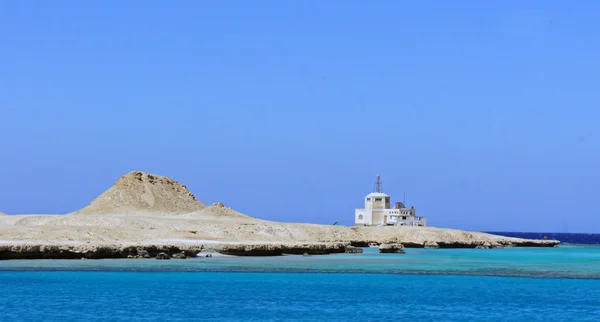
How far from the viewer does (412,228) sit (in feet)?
319

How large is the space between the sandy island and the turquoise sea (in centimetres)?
267

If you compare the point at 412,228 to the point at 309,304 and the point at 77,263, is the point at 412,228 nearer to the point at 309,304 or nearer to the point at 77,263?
the point at 77,263

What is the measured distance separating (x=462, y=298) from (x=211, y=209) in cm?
5869

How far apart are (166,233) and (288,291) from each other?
30.5 meters

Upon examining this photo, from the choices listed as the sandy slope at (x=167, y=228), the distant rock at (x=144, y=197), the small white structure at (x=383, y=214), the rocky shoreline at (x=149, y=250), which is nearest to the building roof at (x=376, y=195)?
the small white structure at (x=383, y=214)

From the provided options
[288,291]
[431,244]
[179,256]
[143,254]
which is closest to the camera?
[288,291]

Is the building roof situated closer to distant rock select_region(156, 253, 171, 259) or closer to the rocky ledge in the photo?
the rocky ledge

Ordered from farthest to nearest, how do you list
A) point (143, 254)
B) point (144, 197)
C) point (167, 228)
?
point (144, 197) < point (167, 228) < point (143, 254)

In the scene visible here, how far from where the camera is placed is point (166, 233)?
219ft

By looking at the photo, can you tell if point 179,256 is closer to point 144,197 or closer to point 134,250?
point 134,250

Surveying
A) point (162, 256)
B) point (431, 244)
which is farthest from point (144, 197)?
point (162, 256)

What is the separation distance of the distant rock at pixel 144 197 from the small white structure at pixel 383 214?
21.1m

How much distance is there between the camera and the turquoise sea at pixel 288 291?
1209 inches

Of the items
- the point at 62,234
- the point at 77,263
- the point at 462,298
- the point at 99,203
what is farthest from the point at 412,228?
the point at 462,298
